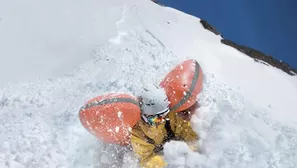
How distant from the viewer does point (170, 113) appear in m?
3.36

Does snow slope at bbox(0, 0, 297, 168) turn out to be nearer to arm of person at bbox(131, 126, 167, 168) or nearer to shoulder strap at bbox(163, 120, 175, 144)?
arm of person at bbox(131, 126, 167, 168)

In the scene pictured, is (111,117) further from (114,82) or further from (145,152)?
(114,82)

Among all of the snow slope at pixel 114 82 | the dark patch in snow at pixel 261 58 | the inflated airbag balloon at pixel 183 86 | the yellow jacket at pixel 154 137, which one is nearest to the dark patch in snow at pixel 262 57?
the dark patch in snow at pixel 261 58

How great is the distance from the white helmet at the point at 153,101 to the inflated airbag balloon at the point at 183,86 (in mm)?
208

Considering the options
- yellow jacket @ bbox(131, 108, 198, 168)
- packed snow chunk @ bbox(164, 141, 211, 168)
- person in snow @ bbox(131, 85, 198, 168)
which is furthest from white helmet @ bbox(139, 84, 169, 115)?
packed snow chunk @ bbox(164, 141, 211, 168)

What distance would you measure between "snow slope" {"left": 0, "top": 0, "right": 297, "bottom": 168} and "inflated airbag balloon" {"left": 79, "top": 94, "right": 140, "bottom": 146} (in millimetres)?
253

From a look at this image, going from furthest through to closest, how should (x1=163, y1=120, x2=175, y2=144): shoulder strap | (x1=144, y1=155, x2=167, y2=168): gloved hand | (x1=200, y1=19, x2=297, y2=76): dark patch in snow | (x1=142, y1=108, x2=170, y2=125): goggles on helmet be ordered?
1. (x1=200, y1=19, x2=297, y2=76): dark patch in snow
2. (x1=163, y1=120, x2=175, y2=144): shoulder strap
3. (x1=142, y1=108, x2=170, y2=125): goggles on helmet
4. (x1=144, y1=155, x2=167, y2=168): gloved hand

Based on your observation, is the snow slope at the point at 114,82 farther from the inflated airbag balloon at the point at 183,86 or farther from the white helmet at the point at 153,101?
the white helmet at the point at 153,101

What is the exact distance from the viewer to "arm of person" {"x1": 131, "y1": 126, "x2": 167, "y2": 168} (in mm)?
3064

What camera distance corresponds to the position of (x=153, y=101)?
3127 millimetres

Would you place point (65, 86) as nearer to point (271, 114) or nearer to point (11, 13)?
point (11, 13)

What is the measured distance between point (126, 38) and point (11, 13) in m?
1.62

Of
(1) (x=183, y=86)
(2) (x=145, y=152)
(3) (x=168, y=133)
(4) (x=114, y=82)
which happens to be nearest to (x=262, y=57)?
(4) (x=114, y=82)

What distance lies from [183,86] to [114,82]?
3.93 ft
